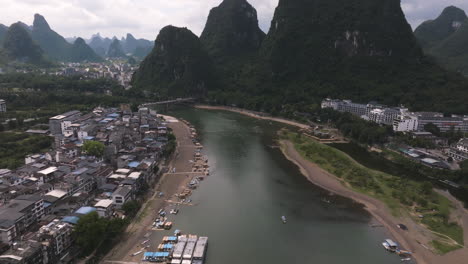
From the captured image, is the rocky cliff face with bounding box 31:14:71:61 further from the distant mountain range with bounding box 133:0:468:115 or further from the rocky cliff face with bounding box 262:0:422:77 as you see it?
A: the rocky cliff face with bounding box 262:0:422:77

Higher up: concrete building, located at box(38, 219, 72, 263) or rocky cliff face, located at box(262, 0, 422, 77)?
rocky cliff face, located at box(262, 0, 422, 77)

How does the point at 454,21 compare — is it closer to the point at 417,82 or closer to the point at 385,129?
the point at 417,82

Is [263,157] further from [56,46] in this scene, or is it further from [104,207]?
[56,46]

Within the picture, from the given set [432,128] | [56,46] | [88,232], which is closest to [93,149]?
[88,232]

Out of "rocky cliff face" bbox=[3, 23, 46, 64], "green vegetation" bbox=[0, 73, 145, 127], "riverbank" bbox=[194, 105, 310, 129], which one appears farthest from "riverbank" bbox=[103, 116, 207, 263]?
"rocky cliff face" bbox=[3, 23, 46, 64]

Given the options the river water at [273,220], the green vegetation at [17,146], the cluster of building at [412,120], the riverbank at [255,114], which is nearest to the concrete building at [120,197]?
the river water at [273,220]

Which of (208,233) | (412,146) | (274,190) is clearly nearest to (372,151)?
(412,146)
